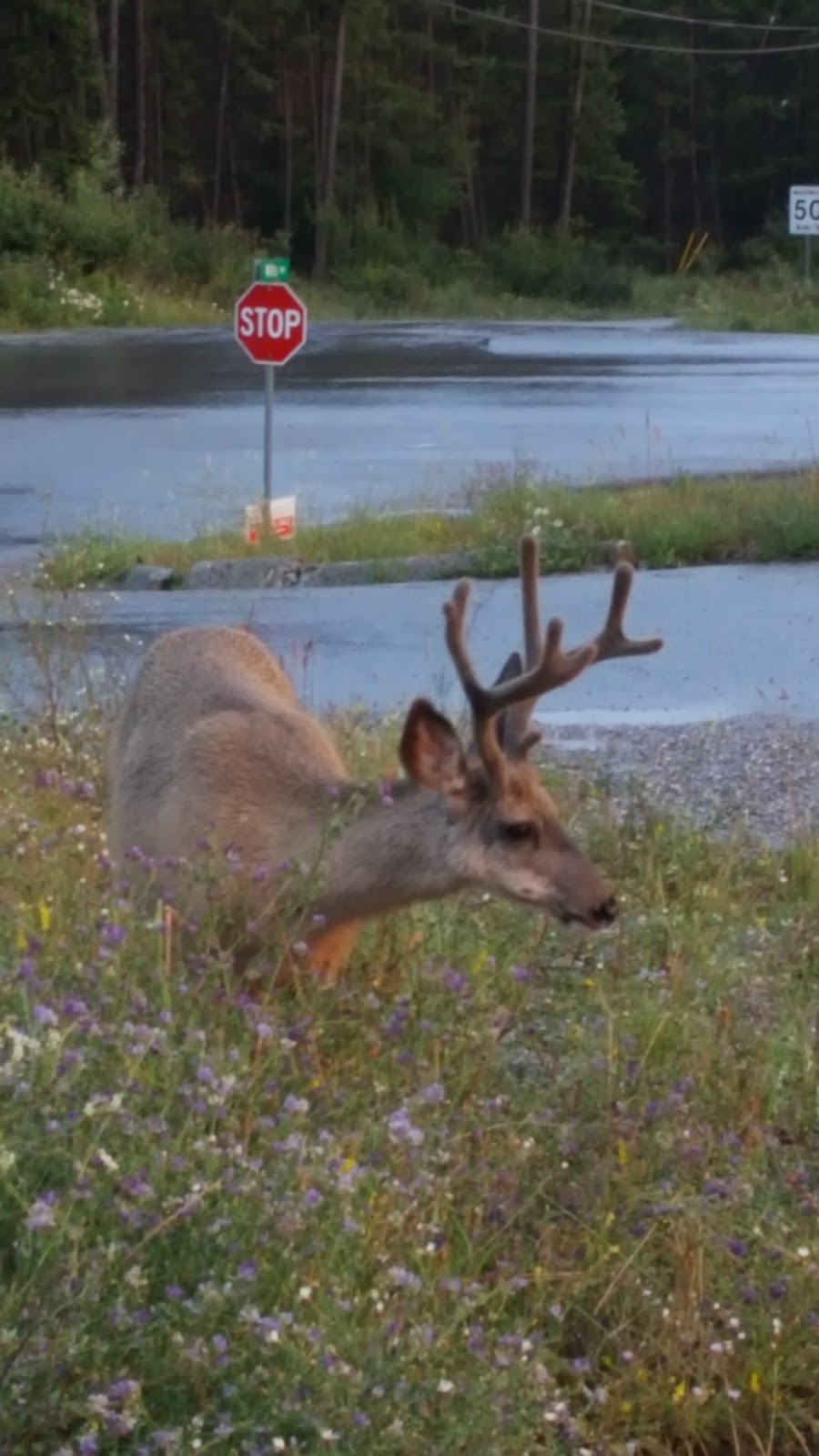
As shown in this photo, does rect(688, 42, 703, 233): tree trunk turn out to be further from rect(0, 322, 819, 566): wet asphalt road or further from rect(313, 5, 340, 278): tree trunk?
rect(0, 322, 819, 566): wet asphalt road

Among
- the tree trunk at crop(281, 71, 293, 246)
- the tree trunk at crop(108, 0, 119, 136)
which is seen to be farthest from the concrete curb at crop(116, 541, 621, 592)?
the tree trunk at crop(281, 71, 293, 246)

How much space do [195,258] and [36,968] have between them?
4216 centimetres

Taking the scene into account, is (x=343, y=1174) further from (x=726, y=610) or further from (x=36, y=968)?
(x=726, y=610)

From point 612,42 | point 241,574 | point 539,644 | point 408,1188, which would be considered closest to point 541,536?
point 241,574

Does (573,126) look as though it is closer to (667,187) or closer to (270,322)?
(667,187)

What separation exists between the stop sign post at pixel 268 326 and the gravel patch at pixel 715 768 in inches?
256

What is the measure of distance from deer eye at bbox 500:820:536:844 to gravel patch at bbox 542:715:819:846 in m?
2.06

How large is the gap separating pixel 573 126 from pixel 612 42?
8.10ft

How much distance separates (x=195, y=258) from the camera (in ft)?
149

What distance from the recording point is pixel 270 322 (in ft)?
51.6

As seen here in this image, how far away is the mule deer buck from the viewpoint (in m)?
5.61

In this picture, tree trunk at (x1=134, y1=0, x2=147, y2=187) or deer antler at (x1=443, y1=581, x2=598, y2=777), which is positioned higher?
deer antler at (x1=443, y1=581, x2=598, y2=777)

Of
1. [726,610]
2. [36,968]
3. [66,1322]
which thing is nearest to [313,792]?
[36,968]

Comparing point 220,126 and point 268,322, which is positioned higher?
point 268,322
